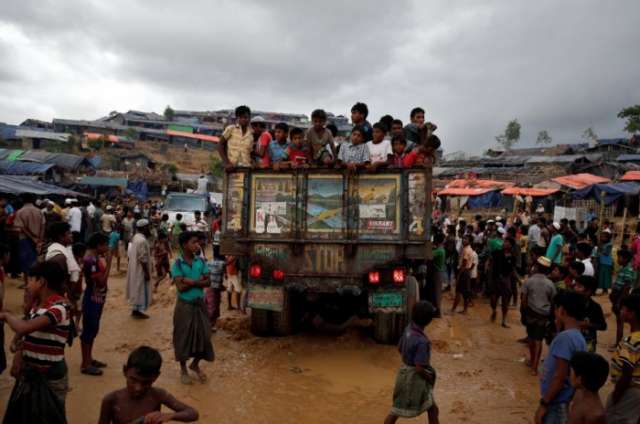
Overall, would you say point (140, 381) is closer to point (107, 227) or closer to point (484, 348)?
point (484, 348)

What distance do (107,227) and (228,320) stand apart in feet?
24.8

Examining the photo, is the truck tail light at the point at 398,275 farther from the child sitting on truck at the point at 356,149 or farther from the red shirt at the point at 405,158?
the child sitting on truck at the point at 356,149

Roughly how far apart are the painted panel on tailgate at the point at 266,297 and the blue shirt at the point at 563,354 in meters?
3.52

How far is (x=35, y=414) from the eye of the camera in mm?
3062

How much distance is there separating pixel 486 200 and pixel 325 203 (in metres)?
22.2

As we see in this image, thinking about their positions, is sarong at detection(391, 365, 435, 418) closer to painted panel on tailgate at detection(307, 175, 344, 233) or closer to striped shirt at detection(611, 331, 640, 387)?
striped shirt at detection(611, 331, 640, 387)

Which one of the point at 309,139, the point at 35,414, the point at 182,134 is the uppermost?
the point at 182,134

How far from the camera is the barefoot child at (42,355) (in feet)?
10.1

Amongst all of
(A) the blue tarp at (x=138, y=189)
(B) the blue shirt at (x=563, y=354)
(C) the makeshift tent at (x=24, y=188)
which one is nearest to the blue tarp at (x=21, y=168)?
(A) the blue tarp at (x=138, y=189)

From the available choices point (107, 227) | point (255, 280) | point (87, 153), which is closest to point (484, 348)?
point (255, 280)

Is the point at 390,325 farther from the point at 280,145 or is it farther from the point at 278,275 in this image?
the point at 280,145

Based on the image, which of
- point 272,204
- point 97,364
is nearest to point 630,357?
point 272,204

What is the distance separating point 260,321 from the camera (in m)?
6.79

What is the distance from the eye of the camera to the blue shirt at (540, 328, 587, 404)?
123 inches
